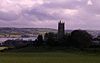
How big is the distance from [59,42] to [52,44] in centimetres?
457

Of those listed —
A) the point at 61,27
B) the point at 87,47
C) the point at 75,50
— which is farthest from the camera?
the point at 61,27

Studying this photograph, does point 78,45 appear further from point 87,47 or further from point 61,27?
point 61,27

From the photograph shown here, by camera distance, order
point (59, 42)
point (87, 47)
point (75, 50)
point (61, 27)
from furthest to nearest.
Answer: point (61, 27)
point (59, 42)
point (87, 47)
point (75, 50)

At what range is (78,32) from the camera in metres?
117

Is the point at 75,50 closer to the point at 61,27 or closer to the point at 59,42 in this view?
the point at 59,42

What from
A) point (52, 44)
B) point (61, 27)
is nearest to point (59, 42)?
point (52, 44)

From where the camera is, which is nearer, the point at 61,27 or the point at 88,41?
the point at 88,41

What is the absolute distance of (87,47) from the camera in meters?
107

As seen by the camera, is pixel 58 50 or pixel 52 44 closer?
pixel 58 50

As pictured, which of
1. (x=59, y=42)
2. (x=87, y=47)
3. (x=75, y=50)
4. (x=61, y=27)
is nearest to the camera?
(x=75, y=50)

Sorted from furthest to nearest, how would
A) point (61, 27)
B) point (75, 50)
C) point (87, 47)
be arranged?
point (61, 27) < point (87, 47) < point (75, 50)

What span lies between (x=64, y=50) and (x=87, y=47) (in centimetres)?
986

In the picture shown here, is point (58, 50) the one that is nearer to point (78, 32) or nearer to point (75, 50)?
point (75, 50)

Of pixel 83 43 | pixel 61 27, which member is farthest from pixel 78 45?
pixel 61 27
